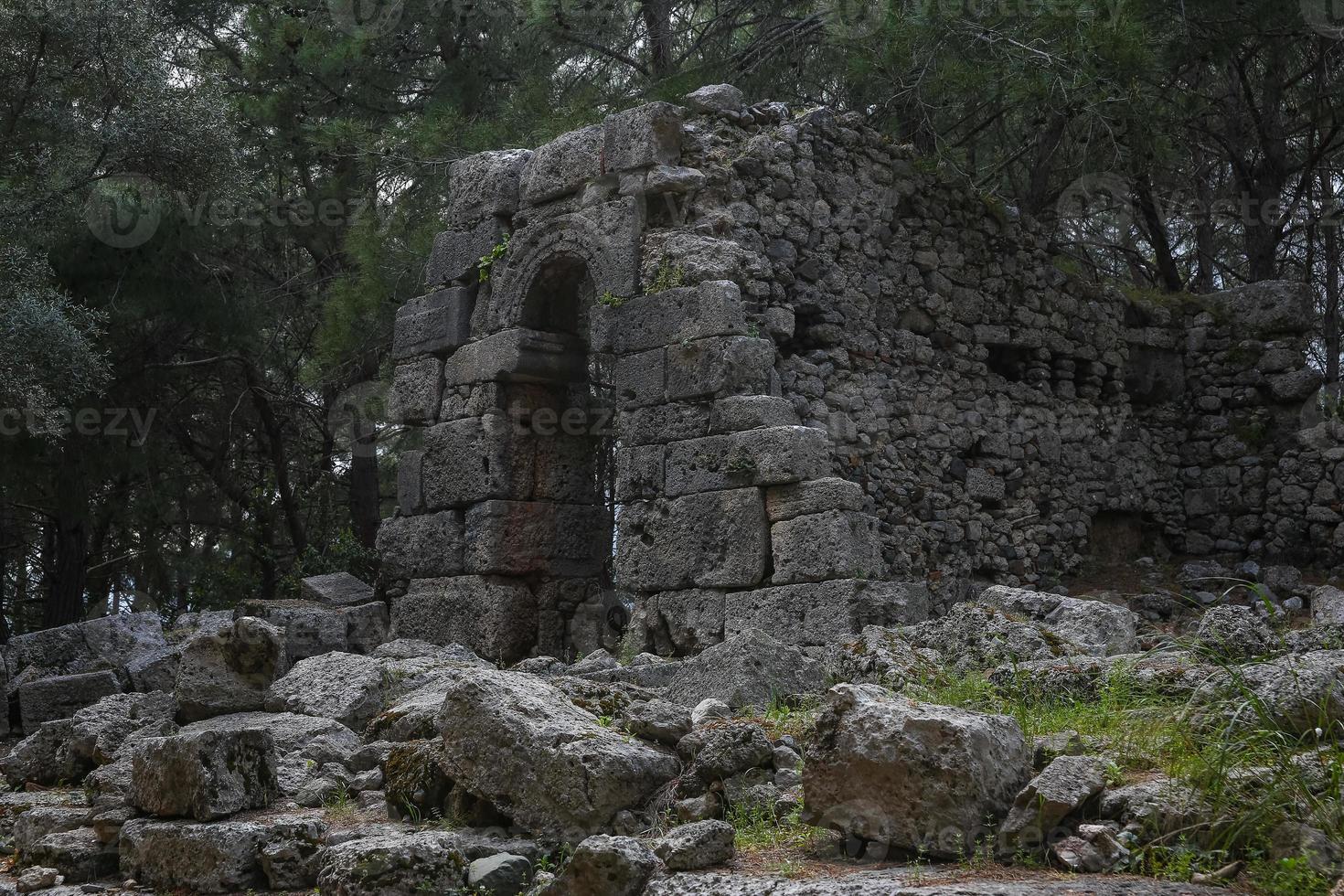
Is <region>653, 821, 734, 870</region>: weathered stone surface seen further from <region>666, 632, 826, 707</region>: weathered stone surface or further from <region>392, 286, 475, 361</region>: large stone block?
<region>392, 286, 475, 361</region>: large stone block

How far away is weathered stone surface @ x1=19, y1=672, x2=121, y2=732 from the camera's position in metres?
8.75

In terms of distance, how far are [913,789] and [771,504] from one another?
15.8 ft

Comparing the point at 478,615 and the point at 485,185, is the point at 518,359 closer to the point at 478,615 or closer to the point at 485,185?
the point at 485,185

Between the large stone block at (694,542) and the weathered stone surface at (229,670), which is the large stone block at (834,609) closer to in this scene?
the large stone block at (694,542)

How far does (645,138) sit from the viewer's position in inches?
395

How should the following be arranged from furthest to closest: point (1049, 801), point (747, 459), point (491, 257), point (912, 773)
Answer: point (491, 257), point (747, 459), point (912, 773), point (1049, 801)

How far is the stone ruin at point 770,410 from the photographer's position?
9.16 metres

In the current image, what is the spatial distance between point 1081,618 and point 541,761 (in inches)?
106

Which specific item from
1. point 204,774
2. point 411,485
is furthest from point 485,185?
point 204,774

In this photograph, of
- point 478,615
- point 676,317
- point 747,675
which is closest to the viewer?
point 747,675

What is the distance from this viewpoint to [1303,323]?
13.3 m

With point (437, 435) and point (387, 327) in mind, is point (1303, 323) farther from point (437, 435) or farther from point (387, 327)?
point (387, 327)

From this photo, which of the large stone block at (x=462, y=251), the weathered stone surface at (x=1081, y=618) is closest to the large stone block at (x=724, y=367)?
the large stone block at (x=462, y=251)

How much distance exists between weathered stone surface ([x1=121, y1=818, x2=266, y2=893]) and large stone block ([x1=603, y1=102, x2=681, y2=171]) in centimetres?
606
